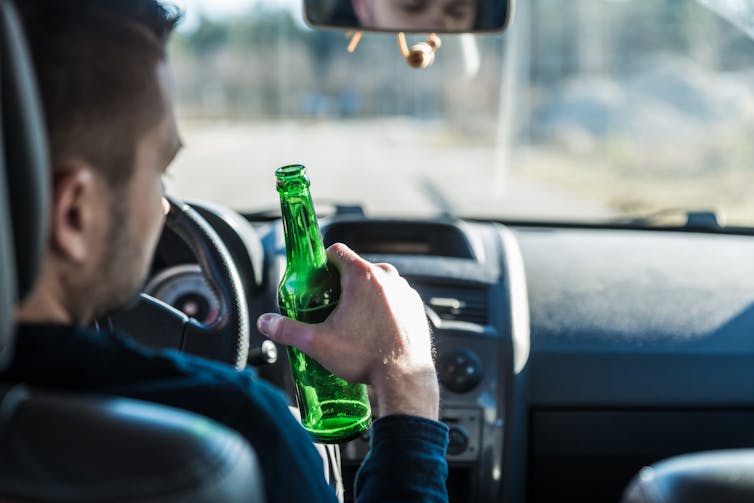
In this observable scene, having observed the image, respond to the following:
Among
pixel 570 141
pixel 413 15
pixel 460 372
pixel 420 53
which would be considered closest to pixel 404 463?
pixel 420 53

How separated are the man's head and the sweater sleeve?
1.65ft

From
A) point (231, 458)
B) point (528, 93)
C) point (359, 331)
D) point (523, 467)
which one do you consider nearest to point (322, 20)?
point (359, 331)

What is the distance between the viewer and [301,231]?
2498 mm

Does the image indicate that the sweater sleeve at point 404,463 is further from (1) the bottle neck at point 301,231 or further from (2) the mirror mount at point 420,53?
(2) the mirror mount at point 420,53

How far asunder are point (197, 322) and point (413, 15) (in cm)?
107

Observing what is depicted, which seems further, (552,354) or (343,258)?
(552,354)

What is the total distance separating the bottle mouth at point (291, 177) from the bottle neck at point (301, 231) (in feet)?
0.05

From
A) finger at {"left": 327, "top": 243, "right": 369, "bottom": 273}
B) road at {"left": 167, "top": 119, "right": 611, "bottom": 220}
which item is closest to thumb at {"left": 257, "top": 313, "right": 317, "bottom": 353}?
finger at {"left": 327, "top": 243, "right": 369, "bottom": 273}

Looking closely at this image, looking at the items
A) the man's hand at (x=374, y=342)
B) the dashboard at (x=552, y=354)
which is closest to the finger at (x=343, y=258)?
the man's hand at (x=374, y=342)

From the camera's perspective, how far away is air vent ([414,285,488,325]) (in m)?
3.78

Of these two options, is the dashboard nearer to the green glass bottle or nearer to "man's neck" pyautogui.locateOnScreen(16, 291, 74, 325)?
the green glass bottle

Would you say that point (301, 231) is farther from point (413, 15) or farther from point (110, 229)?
point (110, 229)

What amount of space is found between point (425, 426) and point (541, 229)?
9.44ft

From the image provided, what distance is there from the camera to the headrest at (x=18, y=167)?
1.47 metres
